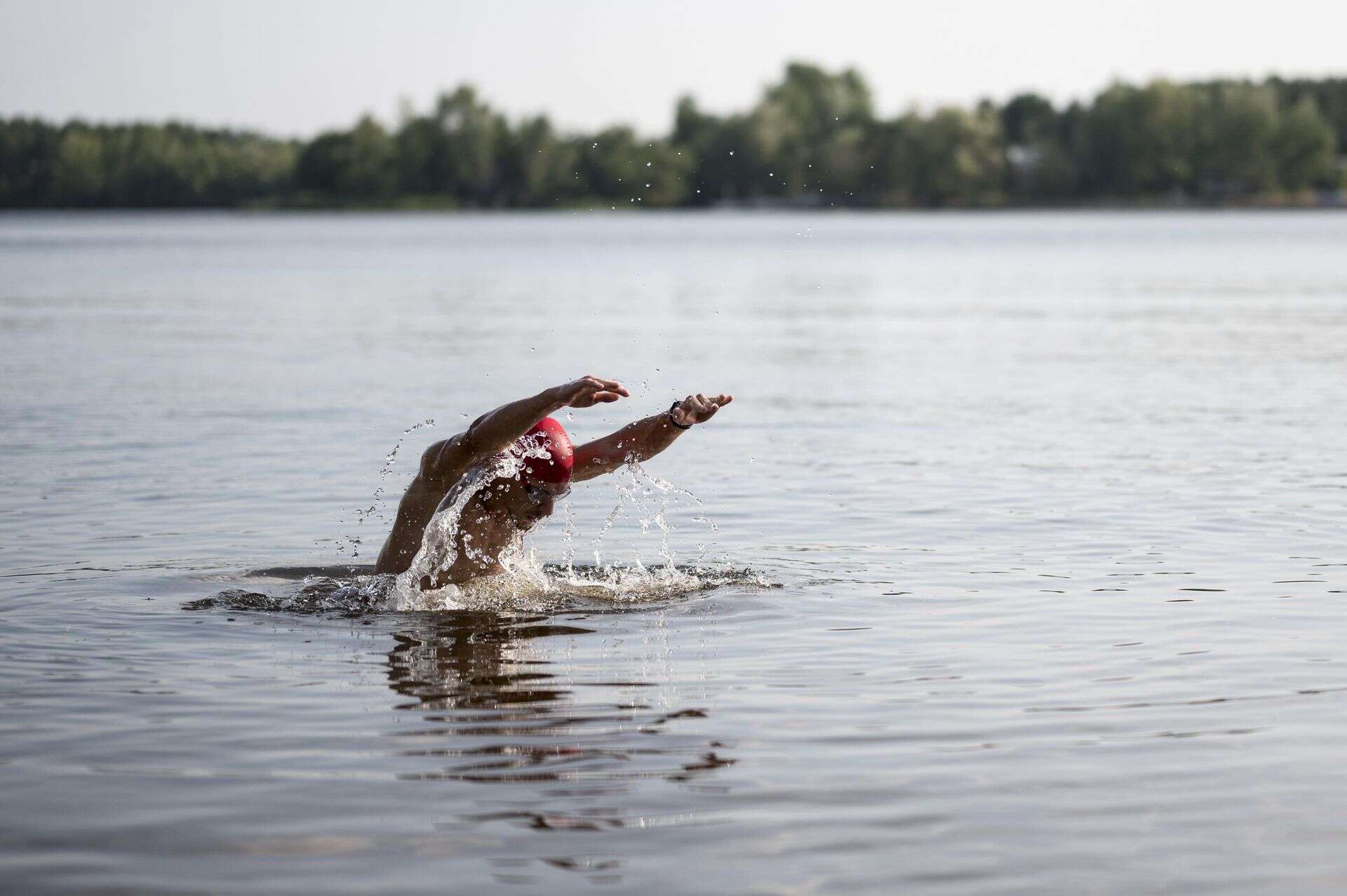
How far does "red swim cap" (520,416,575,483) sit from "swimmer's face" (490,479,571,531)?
70mm

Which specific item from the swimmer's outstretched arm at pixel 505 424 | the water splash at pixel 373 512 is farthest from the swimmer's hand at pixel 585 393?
the water splash at pixel 373 512

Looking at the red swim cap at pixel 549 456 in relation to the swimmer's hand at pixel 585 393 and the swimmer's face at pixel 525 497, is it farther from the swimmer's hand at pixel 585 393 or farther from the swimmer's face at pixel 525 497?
the swimmer's hand at pixel 585 393

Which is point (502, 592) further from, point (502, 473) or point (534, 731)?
point (534, 731)

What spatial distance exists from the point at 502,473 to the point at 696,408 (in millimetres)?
1346

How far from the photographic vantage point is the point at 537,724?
8.56 m

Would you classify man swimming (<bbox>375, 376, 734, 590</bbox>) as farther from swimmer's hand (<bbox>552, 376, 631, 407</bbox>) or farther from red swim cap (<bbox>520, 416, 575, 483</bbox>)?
swimmer's hand (<bbox>552, 376, 631, 407</bbox>)

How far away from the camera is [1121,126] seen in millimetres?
197125

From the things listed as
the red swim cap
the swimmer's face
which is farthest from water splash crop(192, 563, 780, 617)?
the red swim cap

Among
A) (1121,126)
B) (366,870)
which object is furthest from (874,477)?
(1121,126)

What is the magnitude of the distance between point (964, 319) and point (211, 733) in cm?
3684

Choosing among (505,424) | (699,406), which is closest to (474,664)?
(505,424)

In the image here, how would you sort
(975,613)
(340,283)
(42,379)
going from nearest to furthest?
1. (975,613)
2. (42,379)
3. (340,283)

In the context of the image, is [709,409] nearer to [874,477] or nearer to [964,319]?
[874,477]

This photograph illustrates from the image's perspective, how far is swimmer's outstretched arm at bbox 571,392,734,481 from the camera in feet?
33.7
